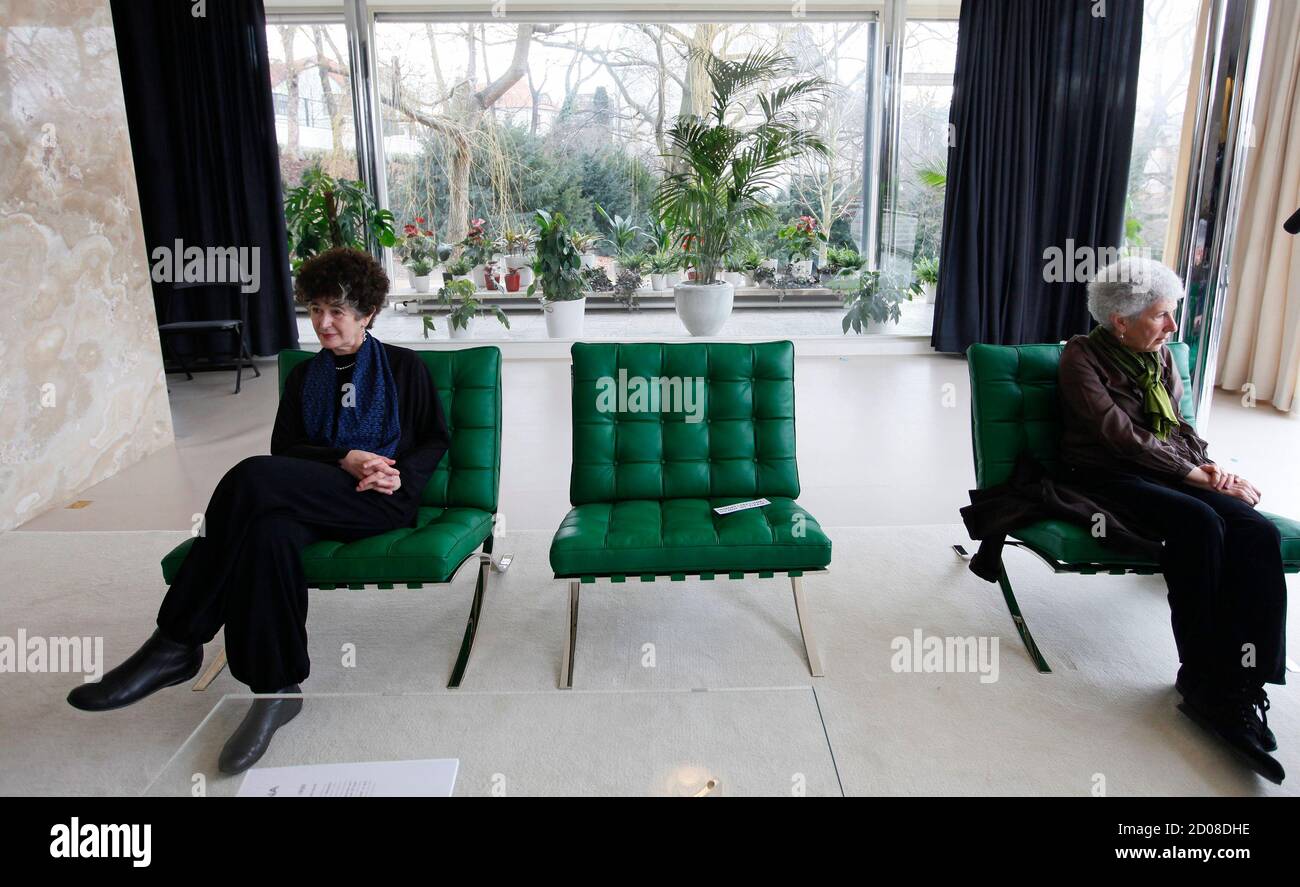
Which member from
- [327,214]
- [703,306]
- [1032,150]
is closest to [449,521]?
[703,306]

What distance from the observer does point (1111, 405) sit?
7.59ft

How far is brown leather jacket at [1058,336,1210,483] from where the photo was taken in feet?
7.46

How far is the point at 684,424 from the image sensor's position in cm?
266

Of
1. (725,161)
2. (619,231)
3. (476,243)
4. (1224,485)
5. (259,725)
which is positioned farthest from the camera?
(619,231)

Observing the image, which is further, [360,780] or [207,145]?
[207,145]

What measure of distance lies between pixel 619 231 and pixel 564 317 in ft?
3.26

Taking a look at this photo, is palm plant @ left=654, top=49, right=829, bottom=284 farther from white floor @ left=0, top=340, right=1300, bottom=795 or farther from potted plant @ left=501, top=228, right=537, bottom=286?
white floor @ left=0, top=340, right=1300, bottom=795

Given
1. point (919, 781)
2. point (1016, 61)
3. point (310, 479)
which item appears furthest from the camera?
point (1016, 61)

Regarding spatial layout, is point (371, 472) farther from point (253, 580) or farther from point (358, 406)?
point (253, 580)

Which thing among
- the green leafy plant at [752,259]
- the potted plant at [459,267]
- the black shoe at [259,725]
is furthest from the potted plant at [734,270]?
the black shoe at [259,725]

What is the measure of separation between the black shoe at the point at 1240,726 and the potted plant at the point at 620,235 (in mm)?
6050
